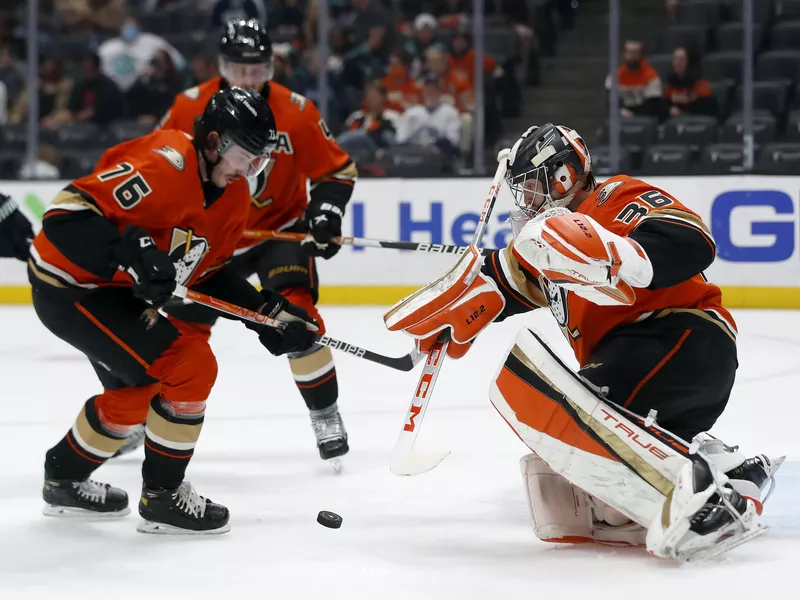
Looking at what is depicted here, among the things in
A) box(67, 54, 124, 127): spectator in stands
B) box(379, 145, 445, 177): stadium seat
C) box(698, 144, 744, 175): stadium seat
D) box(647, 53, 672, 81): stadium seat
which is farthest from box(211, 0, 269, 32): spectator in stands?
box(698, 144, 744, 175): stadium seat

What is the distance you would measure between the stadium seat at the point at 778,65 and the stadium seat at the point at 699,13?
413 millimetres

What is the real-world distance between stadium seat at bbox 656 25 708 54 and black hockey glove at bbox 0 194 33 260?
4257 millimetres

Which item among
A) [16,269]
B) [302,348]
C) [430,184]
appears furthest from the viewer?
[16,269]

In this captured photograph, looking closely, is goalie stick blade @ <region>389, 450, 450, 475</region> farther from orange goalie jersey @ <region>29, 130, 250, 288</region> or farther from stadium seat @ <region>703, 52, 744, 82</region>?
stadium seat @ <region>703, 52, 744, 82</region>

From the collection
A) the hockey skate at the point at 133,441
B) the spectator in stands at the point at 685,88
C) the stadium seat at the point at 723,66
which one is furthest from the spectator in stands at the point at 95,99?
the hockey skate at the point at 133,441

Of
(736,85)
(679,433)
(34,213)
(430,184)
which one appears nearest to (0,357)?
(34,213)

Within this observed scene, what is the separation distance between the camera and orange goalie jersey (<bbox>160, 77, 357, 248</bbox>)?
3.65 meters

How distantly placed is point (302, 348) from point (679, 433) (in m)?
0.93

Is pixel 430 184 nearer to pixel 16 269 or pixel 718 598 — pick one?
pixel 16 269

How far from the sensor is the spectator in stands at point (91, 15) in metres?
8.15

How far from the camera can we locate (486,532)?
2666 mm

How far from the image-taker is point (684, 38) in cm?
693

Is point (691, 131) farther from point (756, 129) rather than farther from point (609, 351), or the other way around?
point (609, 351)

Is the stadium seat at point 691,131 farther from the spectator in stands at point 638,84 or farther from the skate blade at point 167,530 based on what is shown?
the skate blade at point 167,530
